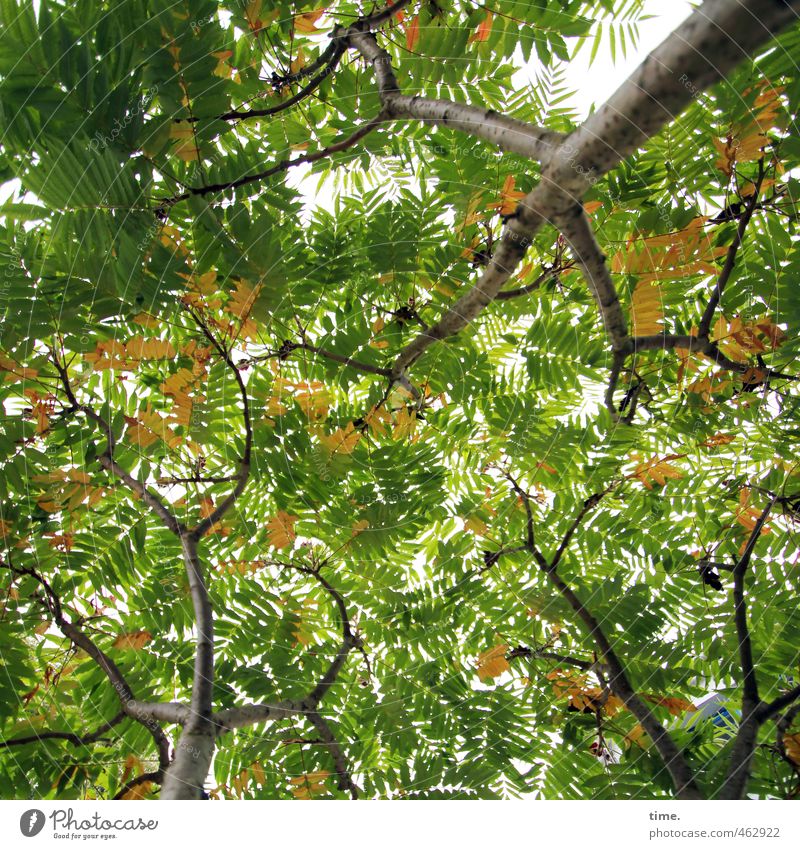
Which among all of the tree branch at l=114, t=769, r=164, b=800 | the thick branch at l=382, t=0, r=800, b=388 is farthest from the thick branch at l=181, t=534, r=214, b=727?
the thick branch at l=382, t=0, r=800, b=388

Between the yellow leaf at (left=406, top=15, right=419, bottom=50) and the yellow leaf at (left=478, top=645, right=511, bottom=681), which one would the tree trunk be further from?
the yellow leaf at (left=406, top=15, right=419, bottom=50)

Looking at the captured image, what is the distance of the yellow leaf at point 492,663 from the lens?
1273 millimetres

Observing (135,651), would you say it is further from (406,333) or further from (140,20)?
(140,20)

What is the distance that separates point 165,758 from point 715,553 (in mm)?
1147

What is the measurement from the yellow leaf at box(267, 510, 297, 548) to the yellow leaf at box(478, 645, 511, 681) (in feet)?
1.56

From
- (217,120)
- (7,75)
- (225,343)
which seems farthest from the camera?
(225,343)

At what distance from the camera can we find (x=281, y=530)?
1322mm

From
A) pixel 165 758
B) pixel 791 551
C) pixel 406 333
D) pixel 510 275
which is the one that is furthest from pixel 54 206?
pixel 791 551

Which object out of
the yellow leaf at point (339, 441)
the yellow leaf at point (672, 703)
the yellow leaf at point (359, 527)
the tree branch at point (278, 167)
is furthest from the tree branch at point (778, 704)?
the tree branch at point (278, 167)

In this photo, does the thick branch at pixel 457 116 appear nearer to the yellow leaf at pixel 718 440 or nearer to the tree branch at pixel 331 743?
the yellow leaf at pixel 718 440

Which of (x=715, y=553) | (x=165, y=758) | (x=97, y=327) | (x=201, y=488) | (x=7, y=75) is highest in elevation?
(x=7, y=75)

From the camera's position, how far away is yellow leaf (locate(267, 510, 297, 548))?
4.34 feet

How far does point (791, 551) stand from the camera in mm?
1256

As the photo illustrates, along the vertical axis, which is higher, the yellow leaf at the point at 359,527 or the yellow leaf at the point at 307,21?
the yellow leaf at the point at 307,21
